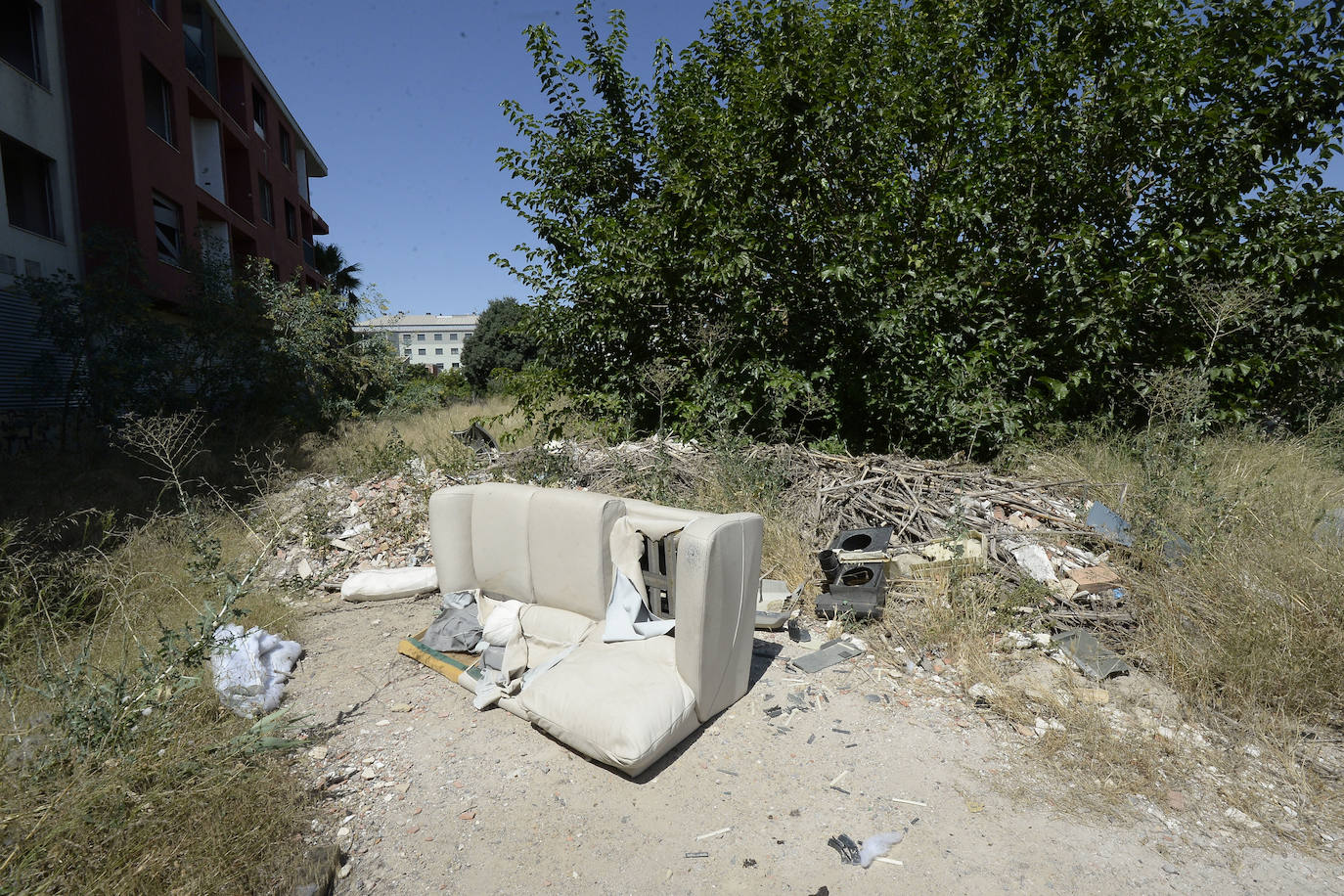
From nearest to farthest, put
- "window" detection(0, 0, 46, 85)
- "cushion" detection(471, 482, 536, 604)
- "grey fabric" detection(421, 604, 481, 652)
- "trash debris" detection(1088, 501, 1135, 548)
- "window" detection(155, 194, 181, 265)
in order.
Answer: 1. "cushion" detection(471, 482, 536, 604)
2. "grey fabric" detection(421, 604, 481, 652)
3. "trash debris" detection(1088, 501, 1135, 548)
4. "window" detection(0, 0, 46, 85)
5. "window" detection(155, 194, 181, 265)

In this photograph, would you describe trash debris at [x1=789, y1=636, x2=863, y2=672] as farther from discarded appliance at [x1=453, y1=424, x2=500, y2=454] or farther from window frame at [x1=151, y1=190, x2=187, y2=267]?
window frame at [x1=151, y1=190, x2=187, y2=267]

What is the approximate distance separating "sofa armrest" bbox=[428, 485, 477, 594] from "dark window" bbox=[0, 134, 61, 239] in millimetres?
11093

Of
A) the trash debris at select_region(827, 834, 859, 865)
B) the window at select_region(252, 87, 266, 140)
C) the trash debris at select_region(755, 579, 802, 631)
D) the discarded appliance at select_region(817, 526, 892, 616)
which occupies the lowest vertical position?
the trash debris at select_region(827, 834, 859, 865)

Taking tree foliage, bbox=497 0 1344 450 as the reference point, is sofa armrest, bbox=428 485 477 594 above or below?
below

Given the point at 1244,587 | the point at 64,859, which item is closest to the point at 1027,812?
the point at 1244,587

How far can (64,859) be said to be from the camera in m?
2.03

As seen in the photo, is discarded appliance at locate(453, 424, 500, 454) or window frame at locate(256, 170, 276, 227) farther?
window frame at locate(256, 170, 276, 227)

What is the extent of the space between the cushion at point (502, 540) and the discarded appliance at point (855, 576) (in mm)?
2040

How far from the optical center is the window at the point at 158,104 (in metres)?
13.7

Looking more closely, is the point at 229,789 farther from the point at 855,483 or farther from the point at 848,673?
the point at 855,483

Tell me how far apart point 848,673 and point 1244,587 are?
2177 mm

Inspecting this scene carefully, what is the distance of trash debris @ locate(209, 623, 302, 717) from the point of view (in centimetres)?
329

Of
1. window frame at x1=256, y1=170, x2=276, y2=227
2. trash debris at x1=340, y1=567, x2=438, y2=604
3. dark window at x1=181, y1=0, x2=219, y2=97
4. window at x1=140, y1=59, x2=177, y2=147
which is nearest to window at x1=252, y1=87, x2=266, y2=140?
window frame at x1=256, y1=170, x2=276, y2=227

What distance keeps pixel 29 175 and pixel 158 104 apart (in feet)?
13.1
